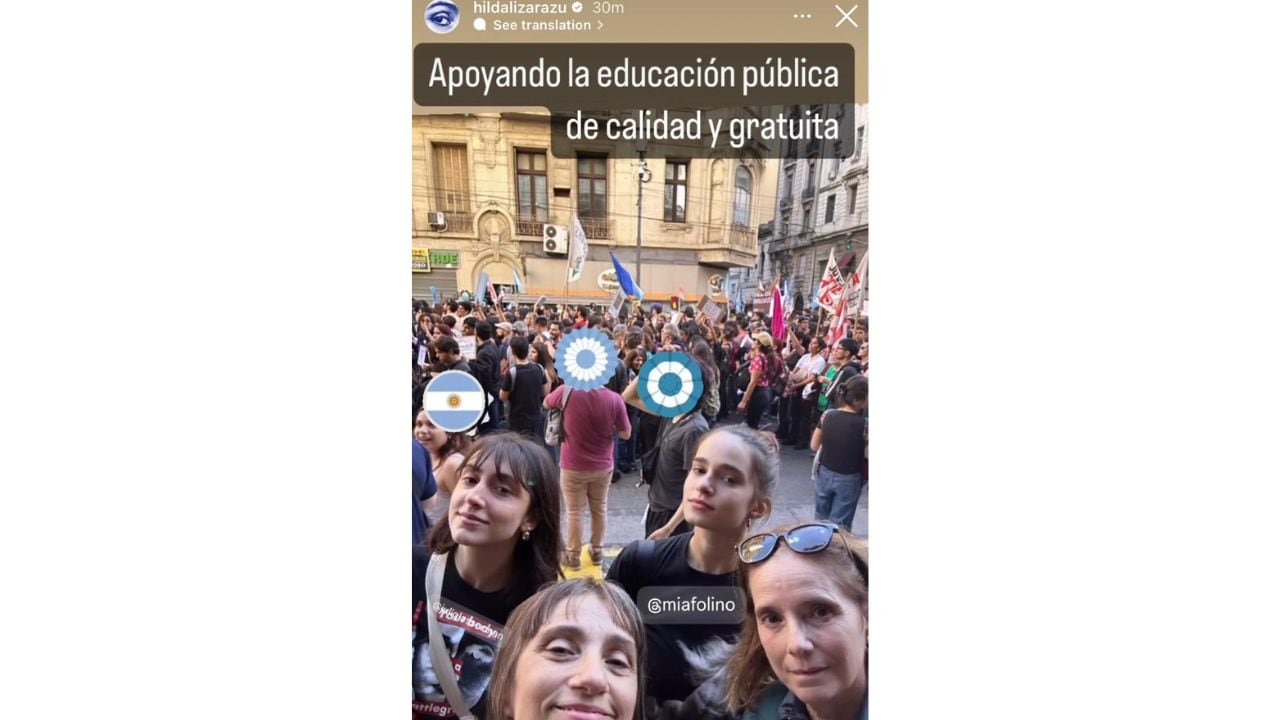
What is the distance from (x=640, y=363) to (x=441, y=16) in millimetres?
1409

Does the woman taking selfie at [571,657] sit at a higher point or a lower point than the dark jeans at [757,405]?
lower

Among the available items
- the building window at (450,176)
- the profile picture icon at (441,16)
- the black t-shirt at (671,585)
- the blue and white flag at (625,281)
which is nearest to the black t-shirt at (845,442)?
the black t-shirt at (671,585)

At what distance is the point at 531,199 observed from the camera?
2.23 m

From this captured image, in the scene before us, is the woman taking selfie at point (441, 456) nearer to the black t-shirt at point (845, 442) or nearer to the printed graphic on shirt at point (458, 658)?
the printed graphic on shirt at point (458, 658)

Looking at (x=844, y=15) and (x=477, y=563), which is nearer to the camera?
(x=844, y=15)

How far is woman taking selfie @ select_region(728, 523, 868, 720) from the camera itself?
7.04 ft

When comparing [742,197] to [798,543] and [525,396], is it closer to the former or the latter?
[525,396]

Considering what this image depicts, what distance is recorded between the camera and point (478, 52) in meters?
2.10

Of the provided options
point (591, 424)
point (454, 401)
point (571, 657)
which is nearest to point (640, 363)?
point (591, 424)

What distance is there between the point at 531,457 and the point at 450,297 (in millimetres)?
656

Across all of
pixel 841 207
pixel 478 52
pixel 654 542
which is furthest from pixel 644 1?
pixel 654 542

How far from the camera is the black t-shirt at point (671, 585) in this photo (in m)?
2.21

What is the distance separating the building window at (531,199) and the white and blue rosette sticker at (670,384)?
669 mm

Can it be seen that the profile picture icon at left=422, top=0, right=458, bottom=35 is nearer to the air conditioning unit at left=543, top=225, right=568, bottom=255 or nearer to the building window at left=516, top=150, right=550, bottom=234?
the building window at left=516, top=150, right=550, bottom=234
